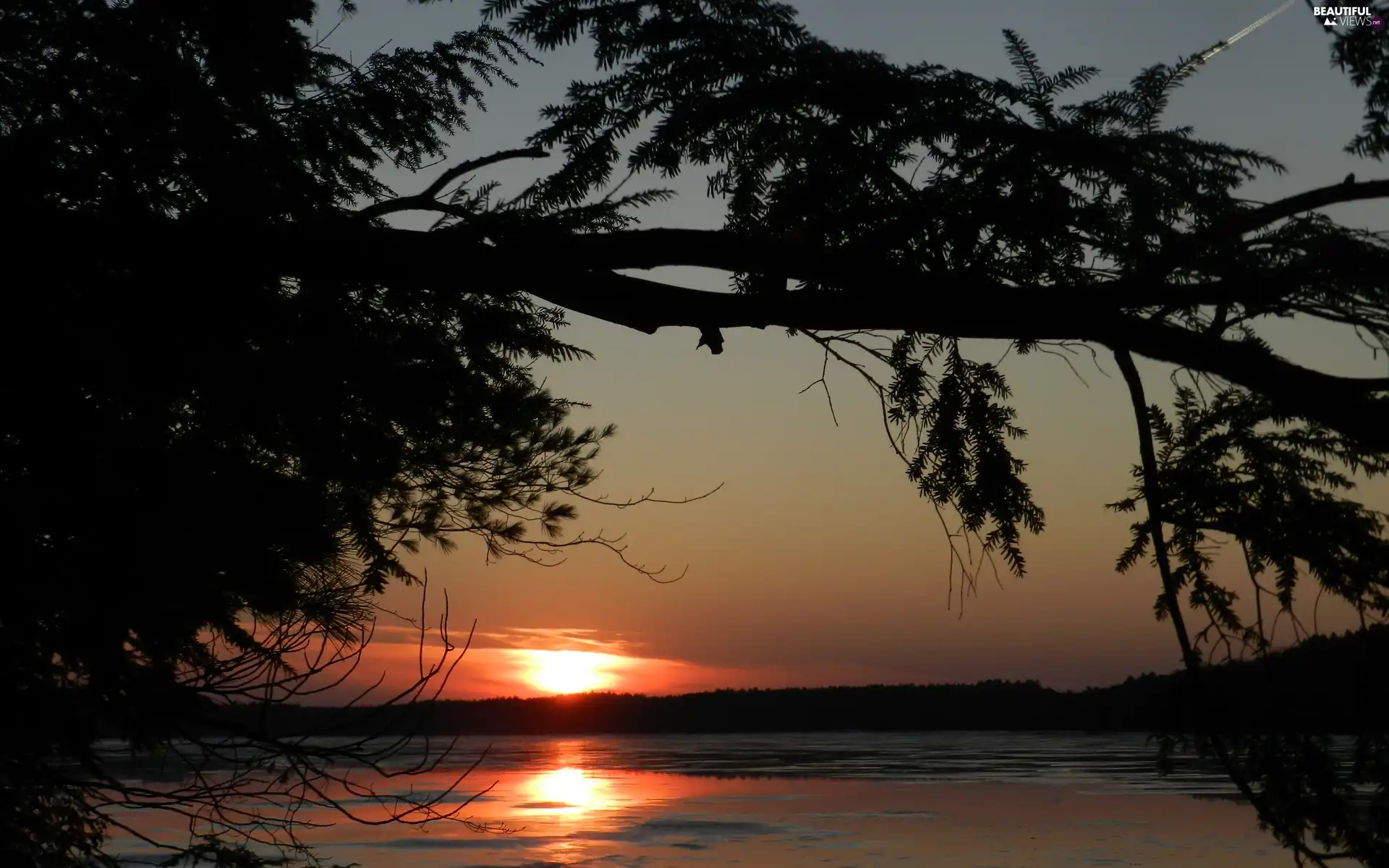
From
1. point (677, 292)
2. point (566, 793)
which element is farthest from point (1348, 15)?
point (566, 793)

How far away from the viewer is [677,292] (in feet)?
10.9

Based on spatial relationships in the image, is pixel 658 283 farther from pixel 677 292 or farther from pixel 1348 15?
pixel 1348 15

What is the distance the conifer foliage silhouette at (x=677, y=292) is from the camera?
3014 millimetres

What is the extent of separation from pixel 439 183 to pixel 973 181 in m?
2.33

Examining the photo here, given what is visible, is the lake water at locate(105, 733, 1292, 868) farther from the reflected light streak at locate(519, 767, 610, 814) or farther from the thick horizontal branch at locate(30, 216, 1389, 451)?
the thick horizontal branch at locate(30, 216, 1389, 451)

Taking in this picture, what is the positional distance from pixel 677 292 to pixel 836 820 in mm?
16357

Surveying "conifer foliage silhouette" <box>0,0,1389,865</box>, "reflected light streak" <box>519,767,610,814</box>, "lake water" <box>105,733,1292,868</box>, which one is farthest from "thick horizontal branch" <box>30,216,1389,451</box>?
"reflected light streak" <box>519,767,610,814</box>

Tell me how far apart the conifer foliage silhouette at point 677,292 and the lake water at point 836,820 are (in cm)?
404

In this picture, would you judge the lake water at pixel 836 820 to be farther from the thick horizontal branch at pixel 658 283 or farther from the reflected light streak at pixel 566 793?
the thick horizontal branch at pixel 658 283

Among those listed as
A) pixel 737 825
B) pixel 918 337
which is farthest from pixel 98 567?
pixel 737 825

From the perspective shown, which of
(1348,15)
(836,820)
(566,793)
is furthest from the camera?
(566,793)

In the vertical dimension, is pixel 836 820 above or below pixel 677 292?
below

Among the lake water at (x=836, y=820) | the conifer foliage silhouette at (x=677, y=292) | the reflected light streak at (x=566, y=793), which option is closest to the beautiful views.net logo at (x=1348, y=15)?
the conifer foliage silhouette at (x=677, y=292)

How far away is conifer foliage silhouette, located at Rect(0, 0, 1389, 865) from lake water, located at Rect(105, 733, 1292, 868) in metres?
4.04
